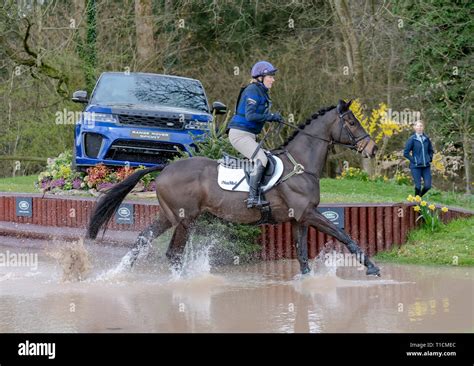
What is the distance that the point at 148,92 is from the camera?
18172 millimetres

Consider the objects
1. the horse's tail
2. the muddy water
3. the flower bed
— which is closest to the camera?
the muddy water

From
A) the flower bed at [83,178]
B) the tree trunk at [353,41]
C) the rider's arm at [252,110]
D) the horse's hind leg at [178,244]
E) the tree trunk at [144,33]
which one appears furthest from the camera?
the tree trunk at [144,33]

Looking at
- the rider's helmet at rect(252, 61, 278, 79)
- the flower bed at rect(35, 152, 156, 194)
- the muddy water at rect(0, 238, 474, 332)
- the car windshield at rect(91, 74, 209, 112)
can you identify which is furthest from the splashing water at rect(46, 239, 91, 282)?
the car windshield at rect(91, 74, 209, 112)

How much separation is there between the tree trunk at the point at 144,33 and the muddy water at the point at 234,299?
49.0 feet

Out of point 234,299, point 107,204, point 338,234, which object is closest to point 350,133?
point 338,234

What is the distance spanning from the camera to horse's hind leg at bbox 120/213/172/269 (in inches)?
487

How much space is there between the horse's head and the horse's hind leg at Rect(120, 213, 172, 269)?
102 inches

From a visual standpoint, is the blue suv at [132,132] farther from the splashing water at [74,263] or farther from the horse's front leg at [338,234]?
the horse's front leg at [338,234]

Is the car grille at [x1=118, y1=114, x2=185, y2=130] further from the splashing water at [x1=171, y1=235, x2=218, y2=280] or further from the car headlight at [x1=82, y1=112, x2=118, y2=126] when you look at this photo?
the splashing water at [x1=171, y1=235, x2=218, y2=280]

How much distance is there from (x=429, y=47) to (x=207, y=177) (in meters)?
17.1

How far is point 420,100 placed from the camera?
1131 inches

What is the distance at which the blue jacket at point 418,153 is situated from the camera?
16641mm

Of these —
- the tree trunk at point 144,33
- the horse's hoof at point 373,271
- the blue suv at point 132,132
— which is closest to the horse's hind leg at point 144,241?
the horse's hoof at point 373,271
